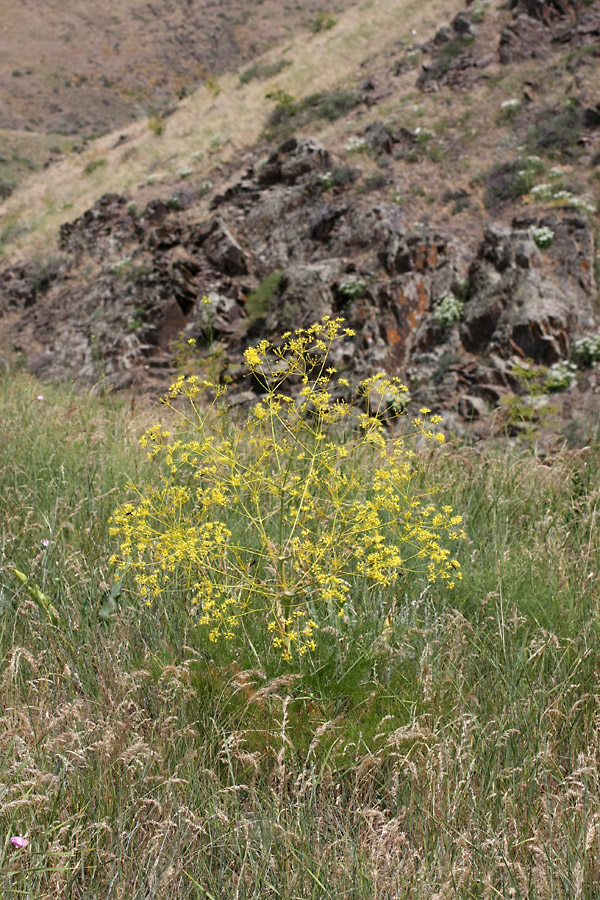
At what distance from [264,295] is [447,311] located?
162 inches

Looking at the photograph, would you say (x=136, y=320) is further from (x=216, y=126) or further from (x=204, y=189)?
(x=216, y=126)

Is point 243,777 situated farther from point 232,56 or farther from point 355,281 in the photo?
point 232,56

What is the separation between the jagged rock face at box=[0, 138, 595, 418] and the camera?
879 centimetres

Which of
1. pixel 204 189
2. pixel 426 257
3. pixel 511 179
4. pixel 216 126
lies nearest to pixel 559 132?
pixel 511 179

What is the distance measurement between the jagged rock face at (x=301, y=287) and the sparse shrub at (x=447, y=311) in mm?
86

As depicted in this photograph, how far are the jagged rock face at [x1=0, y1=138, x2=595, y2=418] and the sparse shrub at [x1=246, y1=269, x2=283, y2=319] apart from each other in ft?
0.20

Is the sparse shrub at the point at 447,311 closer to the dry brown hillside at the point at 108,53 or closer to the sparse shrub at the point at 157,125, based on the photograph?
the sparse shrub at the point at 157,125

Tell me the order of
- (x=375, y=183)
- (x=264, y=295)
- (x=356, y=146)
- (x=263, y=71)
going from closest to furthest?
(x=264, y=295)
(x=375, y=183)
(x=356, y=146)
(x=263, y=71)

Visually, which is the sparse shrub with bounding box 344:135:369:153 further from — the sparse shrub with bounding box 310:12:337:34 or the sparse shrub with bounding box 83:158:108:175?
the sparse shrub with bounding box 310:12:337:34

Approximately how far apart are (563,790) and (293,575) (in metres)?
1.02

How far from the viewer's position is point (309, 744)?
1878 millimetres

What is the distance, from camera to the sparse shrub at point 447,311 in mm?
9352

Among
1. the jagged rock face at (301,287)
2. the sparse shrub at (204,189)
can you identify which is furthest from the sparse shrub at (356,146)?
the sparse shrub at (204,189)

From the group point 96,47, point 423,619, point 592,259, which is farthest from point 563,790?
point 96,47
